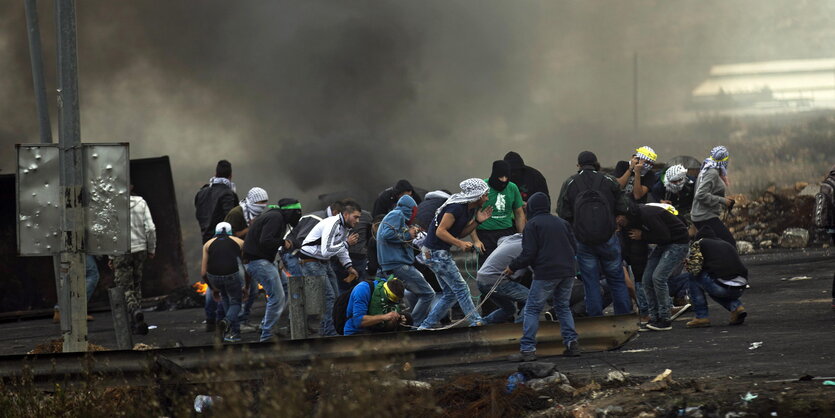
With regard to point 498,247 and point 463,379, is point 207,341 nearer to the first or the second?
point 498,247

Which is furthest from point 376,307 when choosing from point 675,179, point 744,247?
point 744,247

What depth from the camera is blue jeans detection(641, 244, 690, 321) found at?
31.3ft

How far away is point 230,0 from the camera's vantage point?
21859 millimetres

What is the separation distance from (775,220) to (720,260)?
768 cm

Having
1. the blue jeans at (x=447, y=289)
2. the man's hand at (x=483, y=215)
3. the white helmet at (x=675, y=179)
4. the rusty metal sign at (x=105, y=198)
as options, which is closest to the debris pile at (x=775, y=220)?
the white helmet at (x=675, y=179)

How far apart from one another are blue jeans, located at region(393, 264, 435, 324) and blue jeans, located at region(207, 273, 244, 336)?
1.71m

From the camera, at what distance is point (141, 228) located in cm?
1176

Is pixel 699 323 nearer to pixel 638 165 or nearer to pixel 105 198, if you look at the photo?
pixel 638 165

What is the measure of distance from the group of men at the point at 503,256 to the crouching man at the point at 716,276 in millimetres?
11

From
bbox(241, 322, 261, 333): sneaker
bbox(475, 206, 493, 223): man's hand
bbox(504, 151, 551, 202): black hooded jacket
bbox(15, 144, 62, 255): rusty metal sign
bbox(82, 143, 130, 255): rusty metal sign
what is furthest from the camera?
bbox(241, 322, 261, 333): sneaker

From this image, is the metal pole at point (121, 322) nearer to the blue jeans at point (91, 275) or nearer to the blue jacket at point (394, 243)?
the blue jacket at point (394, 243)

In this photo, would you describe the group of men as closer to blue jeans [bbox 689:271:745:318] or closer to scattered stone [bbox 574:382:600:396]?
blue jeans [bbox 689:271:745:318]

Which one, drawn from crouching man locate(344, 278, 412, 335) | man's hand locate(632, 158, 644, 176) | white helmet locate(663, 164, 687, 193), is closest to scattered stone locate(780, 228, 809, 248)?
white helmet locate(663, 164, 687, 193)

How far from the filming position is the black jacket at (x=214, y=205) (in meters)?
12.3
